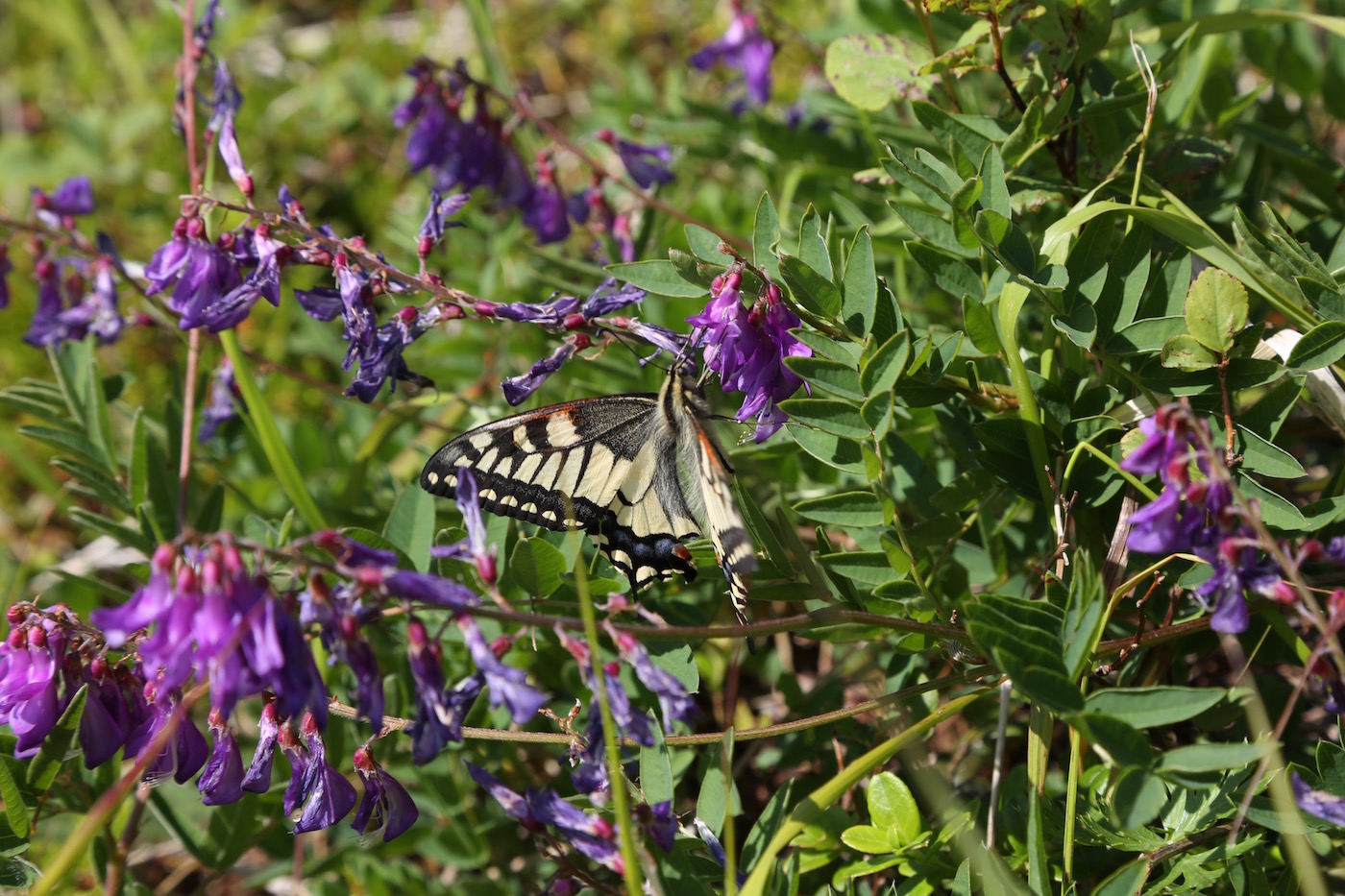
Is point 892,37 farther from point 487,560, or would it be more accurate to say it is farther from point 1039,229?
point 487,560

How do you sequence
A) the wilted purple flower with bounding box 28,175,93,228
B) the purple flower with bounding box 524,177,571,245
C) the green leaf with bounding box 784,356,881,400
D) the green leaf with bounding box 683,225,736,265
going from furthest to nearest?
the purple flower with bounding box 524,177,571,245
the wilted purple flower with bounding box 28,175,93,228
the green leaf with bounding box 683,225,736,265
the green leaf with bounding box 784,356,881,400

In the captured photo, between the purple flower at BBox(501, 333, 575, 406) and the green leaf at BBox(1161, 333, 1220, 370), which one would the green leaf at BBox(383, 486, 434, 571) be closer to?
the purple flower at BBox(501, 333, 575, 406)

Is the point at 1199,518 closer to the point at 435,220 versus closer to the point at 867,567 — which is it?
the point at 867,567

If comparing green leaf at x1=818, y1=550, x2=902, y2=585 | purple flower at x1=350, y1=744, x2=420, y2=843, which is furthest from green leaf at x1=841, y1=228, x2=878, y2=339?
purple flower at x1=350, y1=744, x2=420, y2=843

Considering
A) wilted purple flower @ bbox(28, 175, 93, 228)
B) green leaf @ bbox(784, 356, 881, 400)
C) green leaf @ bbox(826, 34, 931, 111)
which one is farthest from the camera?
wilted purple flower @ bbox(28, 175, 93, 228)

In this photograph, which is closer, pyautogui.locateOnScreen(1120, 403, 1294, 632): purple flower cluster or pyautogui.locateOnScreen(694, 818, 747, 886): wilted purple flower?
pyautogui.locateOnScreen(1120, 403, 1294, 632): purple flower cluster

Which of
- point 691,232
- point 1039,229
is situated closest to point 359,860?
point 691,232

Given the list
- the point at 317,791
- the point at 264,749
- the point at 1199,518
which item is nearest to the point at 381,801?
the point at 317,791

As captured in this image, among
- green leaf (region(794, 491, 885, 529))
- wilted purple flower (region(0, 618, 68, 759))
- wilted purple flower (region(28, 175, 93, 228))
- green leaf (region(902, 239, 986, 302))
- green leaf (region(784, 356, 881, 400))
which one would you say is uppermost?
wilted purple flower (region(28, 175, 93, 228))
